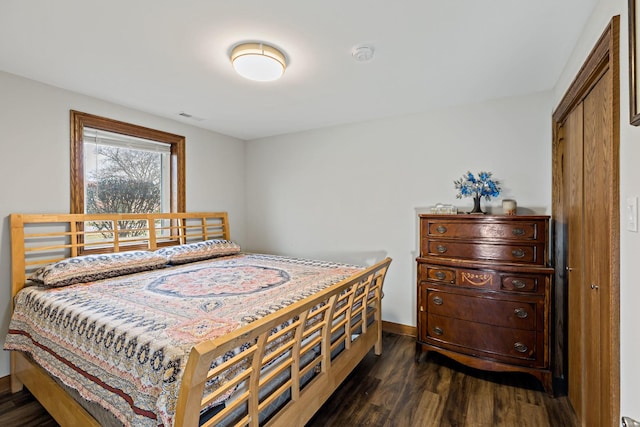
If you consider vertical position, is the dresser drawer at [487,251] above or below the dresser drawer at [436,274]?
above

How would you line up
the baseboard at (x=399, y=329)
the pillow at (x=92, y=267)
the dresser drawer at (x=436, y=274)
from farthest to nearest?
the baseboard at (x=399, y=329)
the dresser drawer at (x=436, y=274)
the pillow at (x=92, y=267)

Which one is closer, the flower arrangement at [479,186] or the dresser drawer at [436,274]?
the dresser drawer at [436,274]

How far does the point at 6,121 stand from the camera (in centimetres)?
232

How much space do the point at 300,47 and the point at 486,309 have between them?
93.6 inches

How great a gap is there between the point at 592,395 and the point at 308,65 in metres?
2.68

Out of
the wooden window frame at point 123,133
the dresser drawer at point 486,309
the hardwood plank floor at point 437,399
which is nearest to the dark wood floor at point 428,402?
the hardwood plank floor at point 437,399

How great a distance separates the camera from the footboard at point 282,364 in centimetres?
107

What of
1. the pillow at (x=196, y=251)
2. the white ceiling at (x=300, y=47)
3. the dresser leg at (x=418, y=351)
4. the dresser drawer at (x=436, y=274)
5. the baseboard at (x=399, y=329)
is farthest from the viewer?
the baseboard at (x=399, y=329)

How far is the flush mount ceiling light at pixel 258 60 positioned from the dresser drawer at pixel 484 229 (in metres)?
1.75

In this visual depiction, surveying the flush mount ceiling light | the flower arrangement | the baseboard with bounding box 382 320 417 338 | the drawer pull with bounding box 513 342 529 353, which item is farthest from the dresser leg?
the flush mount ceiling light

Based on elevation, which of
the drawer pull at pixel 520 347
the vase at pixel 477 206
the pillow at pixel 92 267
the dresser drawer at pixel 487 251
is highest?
the vase at pixel 477 206

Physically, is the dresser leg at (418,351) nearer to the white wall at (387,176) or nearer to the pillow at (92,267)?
the white wall at (387,176)

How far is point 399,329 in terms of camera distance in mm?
3330
